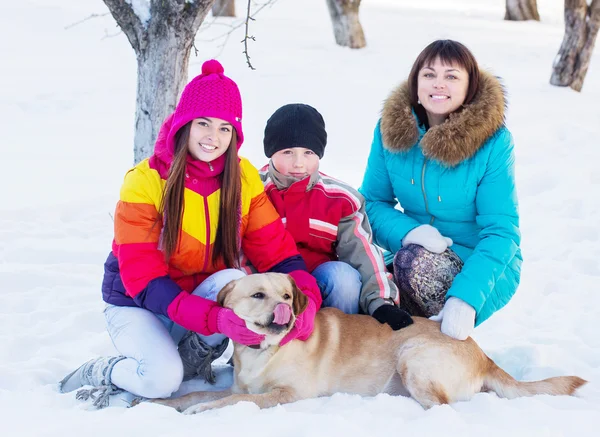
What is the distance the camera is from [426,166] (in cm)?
386

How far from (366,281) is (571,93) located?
8116 mm

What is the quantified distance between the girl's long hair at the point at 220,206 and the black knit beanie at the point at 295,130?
1.20ft

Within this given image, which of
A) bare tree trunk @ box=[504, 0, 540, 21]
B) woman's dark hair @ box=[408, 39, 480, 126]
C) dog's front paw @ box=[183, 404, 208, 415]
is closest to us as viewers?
dog's front paw @ box=[183, 404, 208, 415]

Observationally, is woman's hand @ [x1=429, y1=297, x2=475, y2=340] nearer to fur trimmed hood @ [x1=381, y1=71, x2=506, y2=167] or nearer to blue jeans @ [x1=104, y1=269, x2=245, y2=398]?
fur trimmed hood @ [x1=381, y1=71, x2=506, y2=167]

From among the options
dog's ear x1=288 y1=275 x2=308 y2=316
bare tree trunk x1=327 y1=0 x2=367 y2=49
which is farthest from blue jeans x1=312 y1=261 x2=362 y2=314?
bare tree trunk x1=327 y1=0 x2=367 y2=49

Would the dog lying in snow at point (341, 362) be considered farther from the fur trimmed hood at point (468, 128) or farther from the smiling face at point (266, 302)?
the fur trimmed hood at point (468, 128)

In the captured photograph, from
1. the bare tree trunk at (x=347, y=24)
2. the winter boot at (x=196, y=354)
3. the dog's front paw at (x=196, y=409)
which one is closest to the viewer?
the dog's front paw at (x=196, y=409)

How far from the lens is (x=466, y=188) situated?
12.4ft

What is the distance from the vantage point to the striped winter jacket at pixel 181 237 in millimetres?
3207

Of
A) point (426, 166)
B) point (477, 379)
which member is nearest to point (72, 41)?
point (426, 166)

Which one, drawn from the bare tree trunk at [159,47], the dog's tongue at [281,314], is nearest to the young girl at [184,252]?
the dog's tongue at [281,314]

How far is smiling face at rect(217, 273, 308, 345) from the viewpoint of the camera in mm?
3076

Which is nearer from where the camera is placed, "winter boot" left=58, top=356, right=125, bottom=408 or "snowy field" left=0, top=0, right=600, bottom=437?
"snowy field" left=0, top=0, right=600, bottom=437

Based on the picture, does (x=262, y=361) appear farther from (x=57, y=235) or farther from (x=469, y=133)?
(x=57, y=235)
